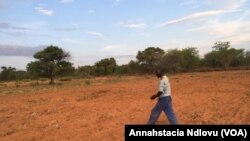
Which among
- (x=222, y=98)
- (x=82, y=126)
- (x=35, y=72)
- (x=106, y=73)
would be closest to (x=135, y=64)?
(x=106, y=73)

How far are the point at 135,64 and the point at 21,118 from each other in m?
66.8

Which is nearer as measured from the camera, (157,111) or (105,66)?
(157,111)

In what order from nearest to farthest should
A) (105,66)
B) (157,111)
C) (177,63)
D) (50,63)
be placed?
(157,111), (50,63), (177,63), (105,66)

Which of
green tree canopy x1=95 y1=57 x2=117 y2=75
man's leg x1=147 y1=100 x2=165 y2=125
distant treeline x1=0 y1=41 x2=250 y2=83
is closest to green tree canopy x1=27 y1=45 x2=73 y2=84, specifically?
distant treeline x1=0 y1=41 x2=250 y2=83

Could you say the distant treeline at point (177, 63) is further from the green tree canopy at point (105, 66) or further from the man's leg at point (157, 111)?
the man's leg at point (157, 111)

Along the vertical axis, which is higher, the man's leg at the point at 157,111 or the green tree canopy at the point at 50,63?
the green tree canopy at the point at 50,63

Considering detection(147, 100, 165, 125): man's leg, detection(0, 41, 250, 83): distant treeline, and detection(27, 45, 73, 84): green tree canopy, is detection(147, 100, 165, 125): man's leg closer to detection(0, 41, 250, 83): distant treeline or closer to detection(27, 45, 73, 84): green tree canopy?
detection(27, 45, 73, 84): green tree canopy

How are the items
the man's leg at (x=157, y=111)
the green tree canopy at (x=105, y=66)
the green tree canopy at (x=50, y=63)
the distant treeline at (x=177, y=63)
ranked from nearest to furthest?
the man's leg at (x=157, y=111), the green tree canopy at (x=50, y=63), the distant treeline at (x=177, y=63), the green tree canopy at (x=105, y=66)

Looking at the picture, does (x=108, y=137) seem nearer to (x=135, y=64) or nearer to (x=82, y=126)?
(x=82, y=126)

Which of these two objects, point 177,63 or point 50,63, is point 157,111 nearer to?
point 50,63

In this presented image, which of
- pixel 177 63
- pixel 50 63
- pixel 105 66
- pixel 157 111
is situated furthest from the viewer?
pixel 105 66

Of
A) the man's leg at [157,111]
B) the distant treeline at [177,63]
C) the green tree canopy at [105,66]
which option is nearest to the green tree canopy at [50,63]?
the distant treeline at [177,63]

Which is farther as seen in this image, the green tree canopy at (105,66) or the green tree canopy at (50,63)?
the green tree canopy at (105,66)

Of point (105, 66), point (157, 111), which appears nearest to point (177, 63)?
point (105, 66)
